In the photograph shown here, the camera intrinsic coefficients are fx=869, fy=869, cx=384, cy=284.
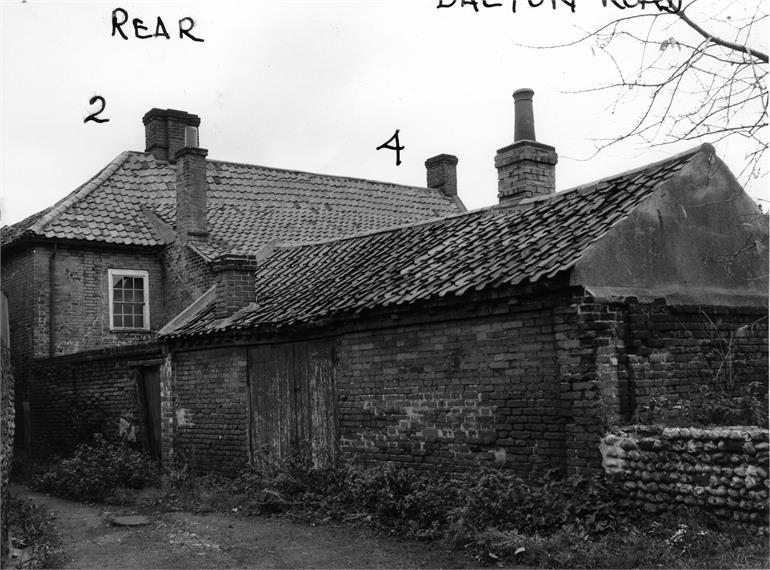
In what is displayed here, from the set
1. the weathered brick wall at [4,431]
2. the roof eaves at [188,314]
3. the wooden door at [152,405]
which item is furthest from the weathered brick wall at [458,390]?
the wooden door at [152,405]

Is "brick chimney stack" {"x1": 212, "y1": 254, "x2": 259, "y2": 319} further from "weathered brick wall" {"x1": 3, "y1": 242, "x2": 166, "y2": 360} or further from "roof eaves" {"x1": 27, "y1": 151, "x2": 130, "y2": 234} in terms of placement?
"roof eaves" {"x1": 27, "y1": 151, "x2": 130, "y2": 234}

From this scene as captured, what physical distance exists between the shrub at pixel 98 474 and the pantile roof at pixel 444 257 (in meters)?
2.24

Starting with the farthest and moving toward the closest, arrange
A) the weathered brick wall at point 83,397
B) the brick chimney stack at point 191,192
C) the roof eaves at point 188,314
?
the brick chimney stack at point 191,192, the weathered brick wall at point 83,397, the roof eaves at point 188,314

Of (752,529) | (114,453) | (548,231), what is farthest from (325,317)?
(752,529)

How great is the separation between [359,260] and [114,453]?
5294 mm

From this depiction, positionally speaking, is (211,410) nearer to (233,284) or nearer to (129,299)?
(233,284)

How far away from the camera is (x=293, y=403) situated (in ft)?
42.8

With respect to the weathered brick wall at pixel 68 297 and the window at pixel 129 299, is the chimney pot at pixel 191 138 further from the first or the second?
the window at pixel 129 299

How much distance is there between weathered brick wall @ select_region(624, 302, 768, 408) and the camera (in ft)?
30.8

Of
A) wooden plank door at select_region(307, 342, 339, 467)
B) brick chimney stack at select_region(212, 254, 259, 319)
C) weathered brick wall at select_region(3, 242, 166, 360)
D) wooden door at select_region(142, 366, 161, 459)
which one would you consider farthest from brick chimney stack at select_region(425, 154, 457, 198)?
wooden plank door at select_region(307, 342, 339, 467)

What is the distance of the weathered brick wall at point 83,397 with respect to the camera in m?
16.5

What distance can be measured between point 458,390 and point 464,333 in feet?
2.28

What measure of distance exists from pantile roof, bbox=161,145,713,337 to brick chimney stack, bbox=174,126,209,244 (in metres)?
4.73

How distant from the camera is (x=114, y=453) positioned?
1466cm
